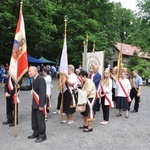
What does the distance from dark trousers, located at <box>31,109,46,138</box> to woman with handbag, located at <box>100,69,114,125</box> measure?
2.28 meters

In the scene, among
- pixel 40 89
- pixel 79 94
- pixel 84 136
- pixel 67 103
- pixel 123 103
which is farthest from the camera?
pixel 123 103

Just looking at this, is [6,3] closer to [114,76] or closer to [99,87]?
[114,76]

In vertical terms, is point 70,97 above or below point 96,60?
below

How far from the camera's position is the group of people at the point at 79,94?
583 cm

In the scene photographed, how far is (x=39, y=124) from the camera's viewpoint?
580cm

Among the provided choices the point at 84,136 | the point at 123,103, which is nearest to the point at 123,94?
the point at 123,103

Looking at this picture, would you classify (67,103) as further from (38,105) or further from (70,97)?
(38,105)

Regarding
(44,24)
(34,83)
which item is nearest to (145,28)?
(44,24)

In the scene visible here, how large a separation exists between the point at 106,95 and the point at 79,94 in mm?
1464

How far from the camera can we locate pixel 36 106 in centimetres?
584

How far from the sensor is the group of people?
5.83 m

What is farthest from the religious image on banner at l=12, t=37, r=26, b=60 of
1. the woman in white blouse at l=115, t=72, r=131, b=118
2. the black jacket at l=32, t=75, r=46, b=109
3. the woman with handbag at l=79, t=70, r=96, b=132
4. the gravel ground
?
the woman in white blouse at l=115, t=72, r=131, b=118

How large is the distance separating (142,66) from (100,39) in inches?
286

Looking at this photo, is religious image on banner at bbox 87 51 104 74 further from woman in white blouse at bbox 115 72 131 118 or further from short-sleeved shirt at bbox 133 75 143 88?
short-sleeved shirt at bbox 133 75 143 88
